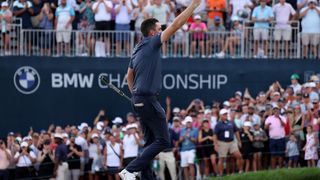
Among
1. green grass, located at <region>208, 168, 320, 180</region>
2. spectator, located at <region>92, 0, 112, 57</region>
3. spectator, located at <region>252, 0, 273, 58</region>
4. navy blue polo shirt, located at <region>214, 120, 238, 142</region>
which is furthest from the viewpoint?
spectator, located at <region>252, 0, 273, 58</region>

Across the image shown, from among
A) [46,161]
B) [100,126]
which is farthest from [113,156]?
[100,126]

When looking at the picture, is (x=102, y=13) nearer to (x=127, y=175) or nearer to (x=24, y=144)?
(x=24, y=144)

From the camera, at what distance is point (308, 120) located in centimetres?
2788

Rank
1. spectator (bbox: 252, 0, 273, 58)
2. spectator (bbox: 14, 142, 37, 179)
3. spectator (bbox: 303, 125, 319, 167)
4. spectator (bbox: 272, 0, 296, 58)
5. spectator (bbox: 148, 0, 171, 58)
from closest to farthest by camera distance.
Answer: spectator (bbox: 303, 125, 319, 167), spectator (bbox: 14, 142, 37, 179), spectator (bbox: 148, 0, 171, 58), spectator (bbox: 252, 0, 273, 58), spectator (bbox: 272, 0, 296, 58)

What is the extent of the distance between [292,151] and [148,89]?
11.9 metres

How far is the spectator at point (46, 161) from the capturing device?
90.4ft

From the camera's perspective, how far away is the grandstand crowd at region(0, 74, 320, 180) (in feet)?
89.6

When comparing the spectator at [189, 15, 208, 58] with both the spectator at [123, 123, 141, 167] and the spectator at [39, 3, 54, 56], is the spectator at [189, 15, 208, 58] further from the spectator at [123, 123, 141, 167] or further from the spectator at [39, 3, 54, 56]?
the spectator at [123, 123, 141, 167]

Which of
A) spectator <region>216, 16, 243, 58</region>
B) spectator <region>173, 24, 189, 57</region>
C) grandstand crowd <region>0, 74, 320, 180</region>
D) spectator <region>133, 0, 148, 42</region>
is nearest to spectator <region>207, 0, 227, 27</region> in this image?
spectator <region>216, 16, 243, 58</region>

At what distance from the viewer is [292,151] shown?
2714 centimetres

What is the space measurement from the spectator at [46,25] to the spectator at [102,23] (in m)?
1.27

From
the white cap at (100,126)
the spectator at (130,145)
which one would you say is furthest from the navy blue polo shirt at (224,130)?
the white cap at (100,126)

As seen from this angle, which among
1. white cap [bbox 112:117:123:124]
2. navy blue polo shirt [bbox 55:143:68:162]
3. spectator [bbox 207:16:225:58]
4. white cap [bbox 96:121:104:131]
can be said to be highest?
spectator [bbox 207:16:225:58]

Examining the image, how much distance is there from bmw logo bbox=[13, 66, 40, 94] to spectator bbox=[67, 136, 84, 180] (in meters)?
4.87
